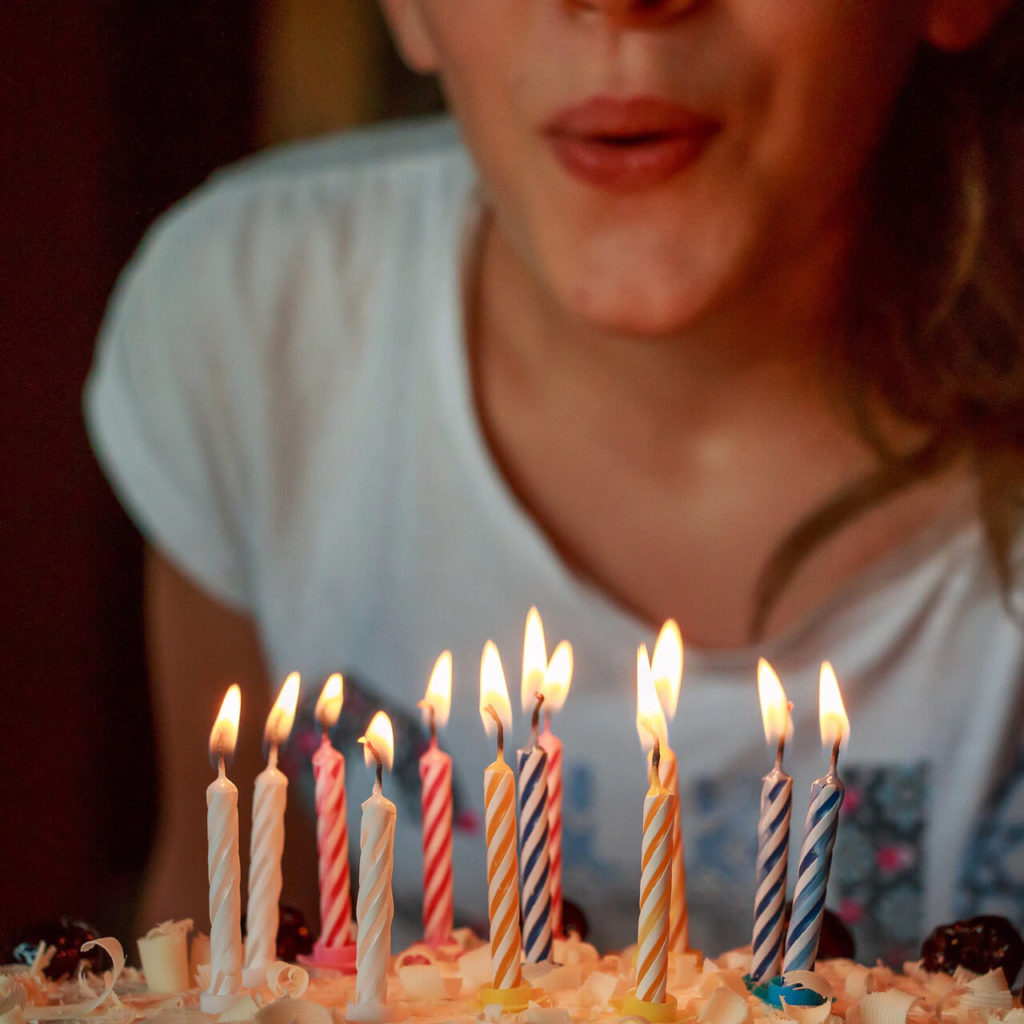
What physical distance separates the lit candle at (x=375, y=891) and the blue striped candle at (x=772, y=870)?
0.22 metres

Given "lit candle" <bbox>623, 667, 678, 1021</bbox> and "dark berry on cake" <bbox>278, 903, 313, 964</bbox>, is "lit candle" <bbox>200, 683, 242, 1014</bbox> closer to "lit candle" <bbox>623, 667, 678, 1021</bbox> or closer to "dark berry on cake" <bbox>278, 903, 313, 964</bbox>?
"dark berry on cake" <bbox>278, 903, 313, 964</bbox>

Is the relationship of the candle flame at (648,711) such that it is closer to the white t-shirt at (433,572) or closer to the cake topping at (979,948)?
the cake topping at (979,948)

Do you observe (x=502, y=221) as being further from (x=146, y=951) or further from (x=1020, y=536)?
(x=146, y=951)

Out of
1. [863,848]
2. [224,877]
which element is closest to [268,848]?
[224,877]

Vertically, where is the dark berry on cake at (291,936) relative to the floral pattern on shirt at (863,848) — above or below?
above

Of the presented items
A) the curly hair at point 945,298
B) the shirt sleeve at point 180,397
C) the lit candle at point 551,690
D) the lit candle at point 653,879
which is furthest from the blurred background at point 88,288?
the lit candle at point 653,879

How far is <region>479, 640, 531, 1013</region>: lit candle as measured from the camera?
769 mm

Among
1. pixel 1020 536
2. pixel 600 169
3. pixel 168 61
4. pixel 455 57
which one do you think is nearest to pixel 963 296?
pixel 1020 536

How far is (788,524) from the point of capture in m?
1.39

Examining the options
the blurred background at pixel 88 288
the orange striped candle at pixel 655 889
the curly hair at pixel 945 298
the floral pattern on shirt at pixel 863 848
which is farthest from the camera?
the blurred background at pixel 88 288

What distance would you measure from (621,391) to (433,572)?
29cm

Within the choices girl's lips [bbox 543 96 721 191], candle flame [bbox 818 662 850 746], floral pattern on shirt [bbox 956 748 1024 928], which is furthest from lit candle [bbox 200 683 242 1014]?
floral pattern on shirt [bbox 956 748 1024 928]

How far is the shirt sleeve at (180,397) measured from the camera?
1.52 meters

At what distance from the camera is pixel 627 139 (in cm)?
115
